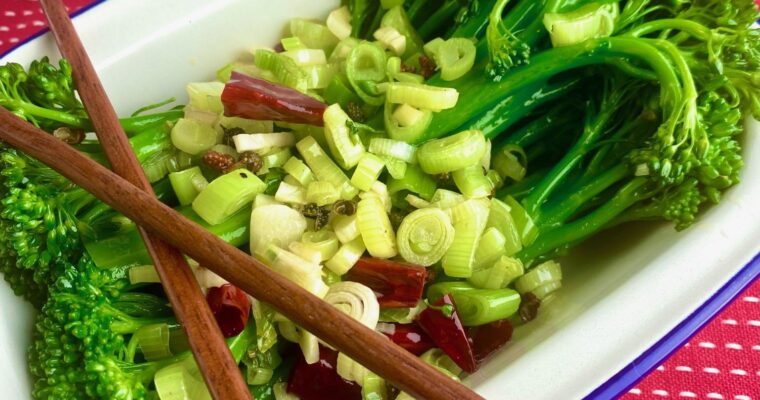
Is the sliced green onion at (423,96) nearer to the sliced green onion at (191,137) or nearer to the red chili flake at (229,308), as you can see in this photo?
the sliced green onion at (191,137)

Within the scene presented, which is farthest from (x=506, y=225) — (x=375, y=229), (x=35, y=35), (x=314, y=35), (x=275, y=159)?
(x=35, y=35)

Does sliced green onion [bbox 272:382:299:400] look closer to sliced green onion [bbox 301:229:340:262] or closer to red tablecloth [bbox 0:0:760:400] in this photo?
sliced green onion [bbox 301:229:340:262]

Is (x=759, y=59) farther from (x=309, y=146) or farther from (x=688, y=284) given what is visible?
(x=309, y=146)

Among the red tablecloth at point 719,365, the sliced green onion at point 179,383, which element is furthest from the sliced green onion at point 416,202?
the red tablecloth at point 719,365

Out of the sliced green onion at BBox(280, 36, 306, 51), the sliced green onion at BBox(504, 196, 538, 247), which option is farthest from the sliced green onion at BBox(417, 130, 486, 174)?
the sliced green onion at BBox(280, 36, 306, 51)

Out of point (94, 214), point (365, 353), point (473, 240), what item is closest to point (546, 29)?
point (473, 240)

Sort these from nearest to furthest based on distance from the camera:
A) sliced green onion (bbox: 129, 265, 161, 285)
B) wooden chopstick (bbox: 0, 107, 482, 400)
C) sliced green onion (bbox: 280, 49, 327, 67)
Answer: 1. wooden chopstick (bbox: 0, 107, 482, 400)
2. sliced green onion (bbox: 129, 265, 161, 285)
3. sliced green onion (bbox: 280, 49, 327, 67)
